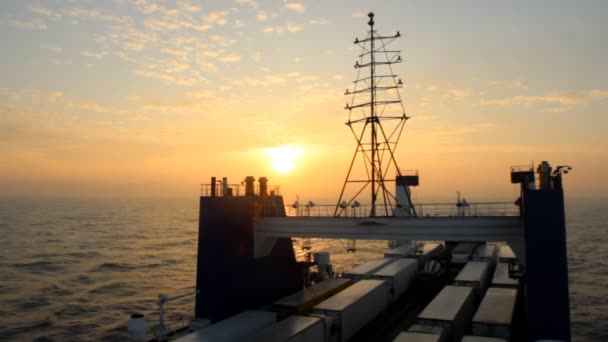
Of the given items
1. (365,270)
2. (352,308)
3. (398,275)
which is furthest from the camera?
(365,270)

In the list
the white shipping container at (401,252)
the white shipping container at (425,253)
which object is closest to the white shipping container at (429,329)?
the white shipping container at (425,253)

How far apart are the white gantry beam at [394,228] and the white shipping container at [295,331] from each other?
584cm

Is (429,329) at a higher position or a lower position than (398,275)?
lower

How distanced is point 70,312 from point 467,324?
138 feet

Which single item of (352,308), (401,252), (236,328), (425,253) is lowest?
(236,328)

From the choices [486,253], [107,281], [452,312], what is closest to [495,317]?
[452,312]

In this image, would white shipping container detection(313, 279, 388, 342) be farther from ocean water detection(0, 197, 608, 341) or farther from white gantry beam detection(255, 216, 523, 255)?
ocean water detection(0, 197, 608, 341)

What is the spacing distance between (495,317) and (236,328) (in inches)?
552

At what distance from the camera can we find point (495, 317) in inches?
918

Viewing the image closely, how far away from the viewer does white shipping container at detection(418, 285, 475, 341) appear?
898 inches

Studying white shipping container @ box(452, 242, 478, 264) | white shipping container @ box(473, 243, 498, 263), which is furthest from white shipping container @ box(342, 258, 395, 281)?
white shipping container @ box(473, 243, 498, 263)

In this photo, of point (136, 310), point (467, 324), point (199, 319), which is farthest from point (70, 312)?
point (467, 324)

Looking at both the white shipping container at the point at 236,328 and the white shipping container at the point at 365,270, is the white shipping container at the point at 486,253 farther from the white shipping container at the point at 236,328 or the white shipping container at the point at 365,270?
the white shipping container at the point at 236,328

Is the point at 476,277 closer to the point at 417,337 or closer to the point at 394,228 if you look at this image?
the point at 394,228
